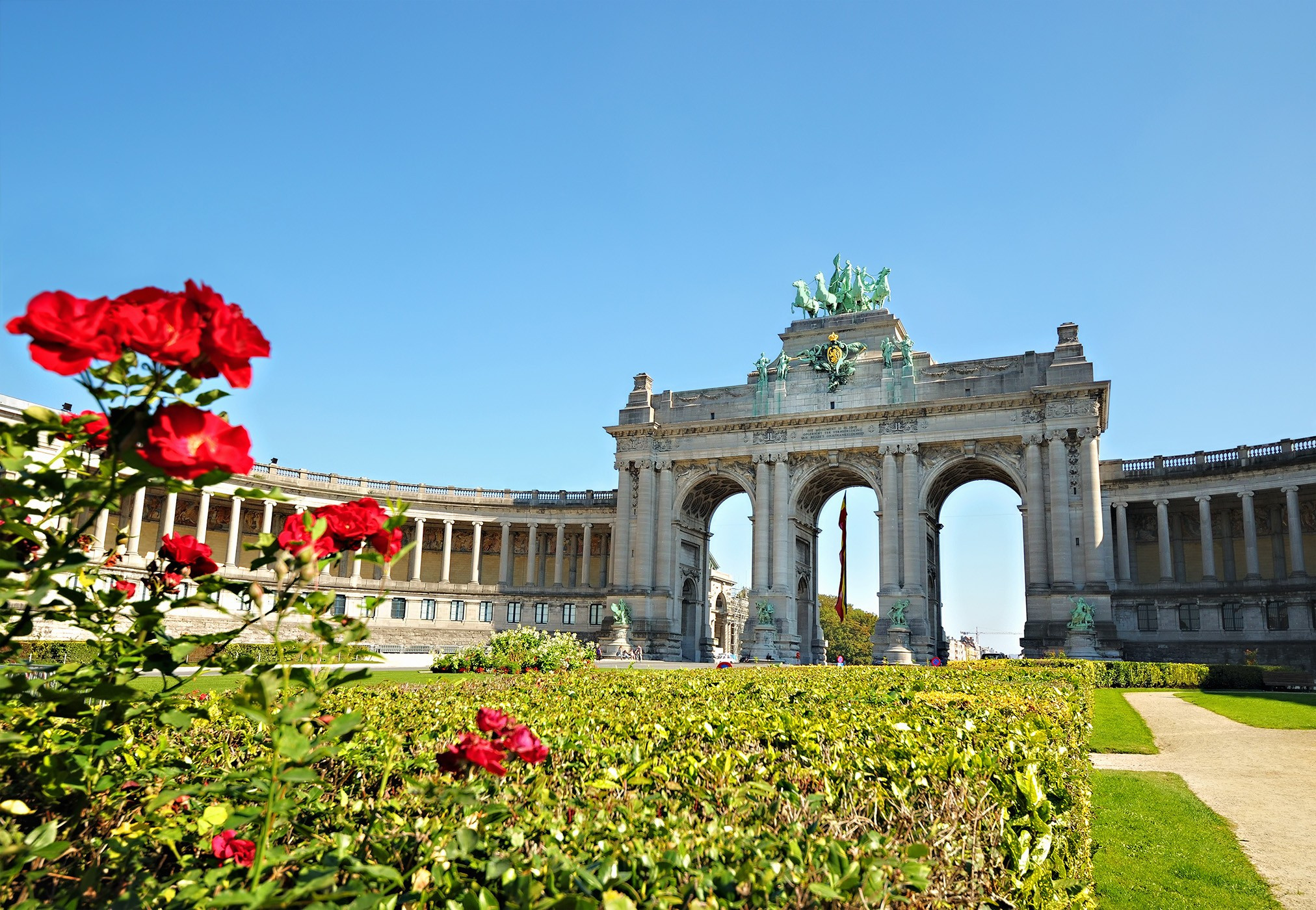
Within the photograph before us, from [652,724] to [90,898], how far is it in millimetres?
4028

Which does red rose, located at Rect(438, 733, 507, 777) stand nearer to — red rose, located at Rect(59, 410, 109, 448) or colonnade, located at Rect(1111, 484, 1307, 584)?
red rose, located at Rect(59, 410, 109, 448)

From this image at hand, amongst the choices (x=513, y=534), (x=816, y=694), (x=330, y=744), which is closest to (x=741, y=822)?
(x=330, y=744)

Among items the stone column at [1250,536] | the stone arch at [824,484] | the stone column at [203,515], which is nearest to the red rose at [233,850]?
the stone arch at [824,484]

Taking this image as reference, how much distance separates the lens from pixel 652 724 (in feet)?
22.2

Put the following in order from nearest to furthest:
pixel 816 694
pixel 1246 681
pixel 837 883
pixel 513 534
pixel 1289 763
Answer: pixel 837 883 → pixel 816 694 → pixel 1289 763 → pixel 1246 681 → pixel 513 534

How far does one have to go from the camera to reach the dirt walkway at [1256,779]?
10297mm

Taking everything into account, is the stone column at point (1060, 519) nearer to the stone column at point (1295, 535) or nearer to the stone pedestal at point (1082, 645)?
the stone pedestal at point (1082, 645)

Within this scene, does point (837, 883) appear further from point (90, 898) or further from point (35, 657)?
point (35, 657)

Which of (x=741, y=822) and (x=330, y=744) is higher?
(x=330, y=744)

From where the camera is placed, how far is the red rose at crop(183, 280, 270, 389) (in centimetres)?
288

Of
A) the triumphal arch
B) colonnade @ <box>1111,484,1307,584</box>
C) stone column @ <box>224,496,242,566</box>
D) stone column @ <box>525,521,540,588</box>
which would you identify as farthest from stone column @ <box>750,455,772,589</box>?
stone column @ <box>224,496,242,566</box>

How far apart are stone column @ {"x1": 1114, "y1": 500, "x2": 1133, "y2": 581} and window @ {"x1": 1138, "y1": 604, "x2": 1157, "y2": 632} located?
2142 millimetres

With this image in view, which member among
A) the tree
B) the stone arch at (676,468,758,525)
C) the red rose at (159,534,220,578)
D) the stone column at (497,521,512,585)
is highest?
the stone arch at (676,468,758,525)

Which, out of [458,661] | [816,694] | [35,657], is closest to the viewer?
[816,694]
